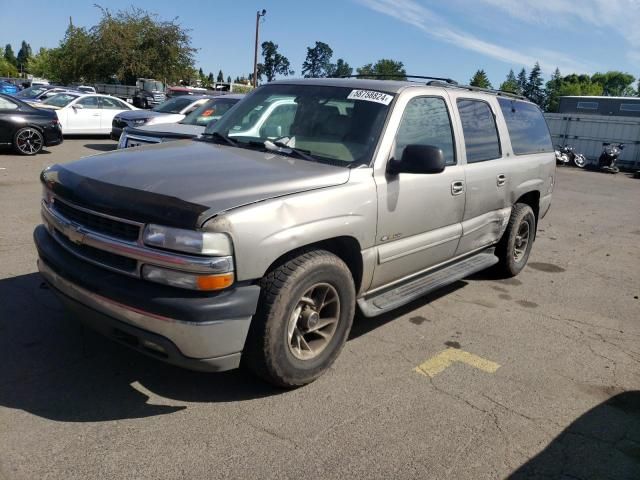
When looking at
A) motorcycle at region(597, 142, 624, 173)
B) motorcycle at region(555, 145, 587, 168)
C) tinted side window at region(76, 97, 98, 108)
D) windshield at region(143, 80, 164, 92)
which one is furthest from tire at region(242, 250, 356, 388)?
windshield at region(143, 80, 164, 92)

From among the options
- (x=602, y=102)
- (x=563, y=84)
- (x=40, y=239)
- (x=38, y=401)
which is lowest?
(x=38, y=401)

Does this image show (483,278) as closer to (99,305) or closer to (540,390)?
(540,390)

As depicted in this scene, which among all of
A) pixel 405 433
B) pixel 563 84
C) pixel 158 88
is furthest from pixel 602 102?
pixel 563 84

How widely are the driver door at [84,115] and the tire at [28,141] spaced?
12.5ft

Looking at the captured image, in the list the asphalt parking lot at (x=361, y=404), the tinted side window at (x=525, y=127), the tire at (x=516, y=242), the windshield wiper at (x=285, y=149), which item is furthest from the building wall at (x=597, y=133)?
the windshield wiper at (x=285, y=149)

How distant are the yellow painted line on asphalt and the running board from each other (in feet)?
1.50

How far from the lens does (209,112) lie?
1027 cm

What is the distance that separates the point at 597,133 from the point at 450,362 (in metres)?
24.7

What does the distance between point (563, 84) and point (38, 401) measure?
128613mm

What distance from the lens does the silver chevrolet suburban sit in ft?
9.03

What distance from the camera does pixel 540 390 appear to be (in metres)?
3.61

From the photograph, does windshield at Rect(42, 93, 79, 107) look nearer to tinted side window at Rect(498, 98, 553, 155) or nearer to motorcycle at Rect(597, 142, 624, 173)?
tinted side window at Rect(498, 98, 553, 155)

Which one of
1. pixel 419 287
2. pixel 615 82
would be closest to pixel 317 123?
pixel 419 287

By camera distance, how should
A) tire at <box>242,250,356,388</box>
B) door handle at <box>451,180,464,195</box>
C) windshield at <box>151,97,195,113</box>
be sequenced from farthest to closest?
windshield at <box>151,97,195,113</box> < door handle at <box>451,180,464,195</box> < tire at <box>242,250,356,388</box>
